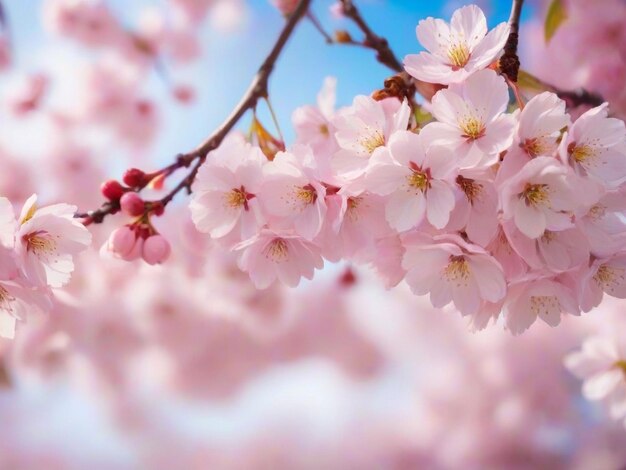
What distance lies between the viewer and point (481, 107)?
0.59 m

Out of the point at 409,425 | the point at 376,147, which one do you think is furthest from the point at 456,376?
the point at 376,147

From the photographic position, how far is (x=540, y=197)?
0.57 m

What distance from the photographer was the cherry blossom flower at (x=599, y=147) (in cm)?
59

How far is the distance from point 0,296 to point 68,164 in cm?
230

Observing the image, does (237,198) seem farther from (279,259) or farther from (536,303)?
(536,303)

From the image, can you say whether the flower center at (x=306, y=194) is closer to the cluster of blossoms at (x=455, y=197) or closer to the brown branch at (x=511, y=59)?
the cluster of blossoms at (x=455, y=197)

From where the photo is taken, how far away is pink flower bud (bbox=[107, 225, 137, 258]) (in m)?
0.73

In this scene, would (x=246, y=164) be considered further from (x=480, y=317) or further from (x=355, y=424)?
(x=355, y=424)

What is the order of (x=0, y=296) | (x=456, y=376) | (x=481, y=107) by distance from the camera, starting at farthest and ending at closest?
(x=456, y=376), (x=0, y=296), (x=481, y=107)

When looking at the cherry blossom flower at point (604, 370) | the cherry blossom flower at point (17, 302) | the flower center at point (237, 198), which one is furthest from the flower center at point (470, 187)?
the cherry blossom flower at point (604, 370)

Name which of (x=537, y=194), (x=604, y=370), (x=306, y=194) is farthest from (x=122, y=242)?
(x=604, y=370)

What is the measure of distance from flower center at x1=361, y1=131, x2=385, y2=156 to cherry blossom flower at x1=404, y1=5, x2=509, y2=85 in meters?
0.06

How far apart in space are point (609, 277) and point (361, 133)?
0.29 m

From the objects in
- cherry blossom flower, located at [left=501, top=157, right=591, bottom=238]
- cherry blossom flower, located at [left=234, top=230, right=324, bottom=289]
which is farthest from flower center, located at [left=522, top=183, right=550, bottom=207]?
cherry blossom flower, located at [left=234, top=230, right=324, bottom=289]
